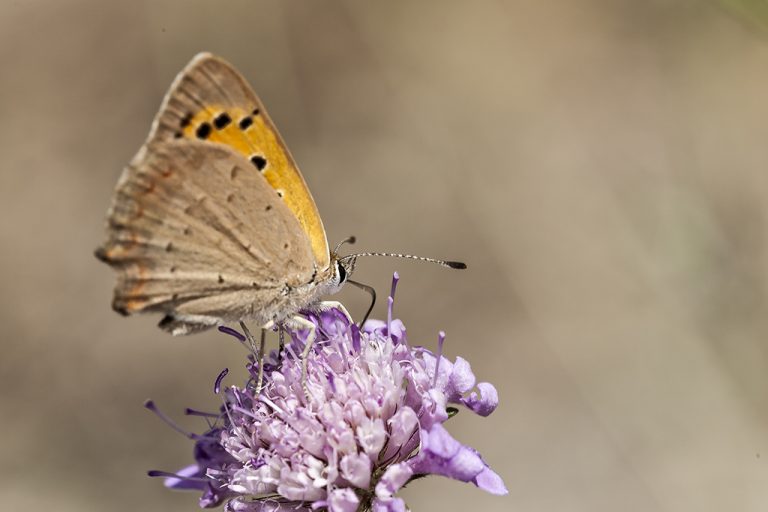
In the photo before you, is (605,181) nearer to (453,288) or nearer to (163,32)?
(453,288)

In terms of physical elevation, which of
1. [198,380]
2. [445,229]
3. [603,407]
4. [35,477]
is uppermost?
[445,229]

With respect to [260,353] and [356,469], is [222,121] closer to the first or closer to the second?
[260,353]

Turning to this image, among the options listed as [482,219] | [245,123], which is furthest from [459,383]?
[482,219]

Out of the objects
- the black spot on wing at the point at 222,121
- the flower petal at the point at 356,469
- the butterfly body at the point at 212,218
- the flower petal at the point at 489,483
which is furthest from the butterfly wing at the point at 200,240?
the flower petal at the point at 489,483

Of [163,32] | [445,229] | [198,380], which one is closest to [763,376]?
[445,229]

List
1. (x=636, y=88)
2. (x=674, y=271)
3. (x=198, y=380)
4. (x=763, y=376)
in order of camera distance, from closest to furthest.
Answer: (x=763, y=376), (x=674, y=271), (x=198, y=380), (x=636, y=88)

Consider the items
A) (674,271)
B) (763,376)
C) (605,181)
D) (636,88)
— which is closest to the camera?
(763,376)
